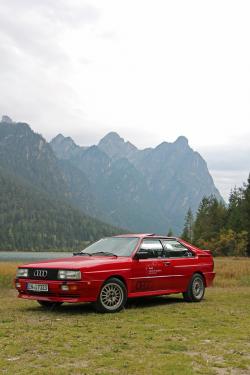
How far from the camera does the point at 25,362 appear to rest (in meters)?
6.18

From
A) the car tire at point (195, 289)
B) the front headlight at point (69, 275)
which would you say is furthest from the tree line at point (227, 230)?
the front headlight at point (69, 275)

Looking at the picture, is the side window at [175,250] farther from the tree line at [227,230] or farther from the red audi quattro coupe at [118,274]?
the tree line at [227,230]

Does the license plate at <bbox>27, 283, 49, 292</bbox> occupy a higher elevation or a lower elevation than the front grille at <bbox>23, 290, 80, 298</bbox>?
higher

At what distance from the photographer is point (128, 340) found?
7523mm

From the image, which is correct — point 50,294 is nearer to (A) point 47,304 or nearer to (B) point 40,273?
(B) point 40,273

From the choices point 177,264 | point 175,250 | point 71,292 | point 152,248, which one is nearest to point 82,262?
point 71,292

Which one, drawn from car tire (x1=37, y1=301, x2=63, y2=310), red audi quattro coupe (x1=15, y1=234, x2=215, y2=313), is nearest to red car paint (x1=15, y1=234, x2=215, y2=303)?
red audi quattro coupe (x1=15, y1=234, x2=215, y2=313)

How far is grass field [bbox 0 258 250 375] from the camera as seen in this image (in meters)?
6.01

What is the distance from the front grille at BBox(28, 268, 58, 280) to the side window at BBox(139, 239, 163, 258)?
2262 millimetres

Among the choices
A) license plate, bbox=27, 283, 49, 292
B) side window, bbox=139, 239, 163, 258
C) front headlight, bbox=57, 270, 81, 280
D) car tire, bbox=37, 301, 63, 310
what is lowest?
car tire, bbox=37, 301, 63, 310

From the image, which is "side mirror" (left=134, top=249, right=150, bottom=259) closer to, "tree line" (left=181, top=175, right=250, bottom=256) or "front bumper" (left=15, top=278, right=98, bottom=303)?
"front bumper" (left=15, top=278, right=98, bottom=303)

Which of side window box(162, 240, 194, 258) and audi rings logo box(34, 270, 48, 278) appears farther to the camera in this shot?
side window box(162, 240, 194, 258)

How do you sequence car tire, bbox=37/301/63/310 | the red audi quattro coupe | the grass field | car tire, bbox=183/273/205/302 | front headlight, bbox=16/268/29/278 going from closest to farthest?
1. the grass field
2. the red audi quattro coupe
3. front headlight, bbox=16/268/29/278
4. car tire, bbox=37/301/63/310
5. car tire, bbox=183/273/205/302

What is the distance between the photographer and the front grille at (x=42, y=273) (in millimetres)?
10383
